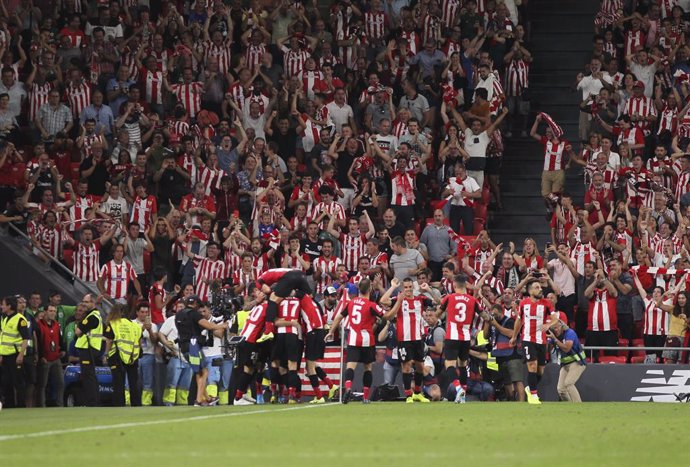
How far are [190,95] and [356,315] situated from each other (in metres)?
9.32

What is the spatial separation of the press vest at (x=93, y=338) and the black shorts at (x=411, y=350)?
482cm

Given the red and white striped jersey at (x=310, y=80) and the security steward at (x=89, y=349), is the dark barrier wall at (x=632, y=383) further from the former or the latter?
the red and white striped jersey at (x=310, y=80)

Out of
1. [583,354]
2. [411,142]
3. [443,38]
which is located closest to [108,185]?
[411,142]

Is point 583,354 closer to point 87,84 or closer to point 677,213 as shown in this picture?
point 677,213

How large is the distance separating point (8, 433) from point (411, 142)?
14.2 meters

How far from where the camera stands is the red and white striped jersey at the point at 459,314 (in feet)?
67.4

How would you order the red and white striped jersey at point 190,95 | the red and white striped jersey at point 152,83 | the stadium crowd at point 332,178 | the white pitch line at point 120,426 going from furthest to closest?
the red and white striped jersey at point 152,83 → the red and white striped jersey at point 190,95 → the stadium crowd at point 332,178 → the white pitch line at point 120,426

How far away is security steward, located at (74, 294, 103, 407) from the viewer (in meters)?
22.4

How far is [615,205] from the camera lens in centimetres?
2600

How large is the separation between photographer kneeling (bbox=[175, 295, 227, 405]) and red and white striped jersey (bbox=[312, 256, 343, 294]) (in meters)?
3.72

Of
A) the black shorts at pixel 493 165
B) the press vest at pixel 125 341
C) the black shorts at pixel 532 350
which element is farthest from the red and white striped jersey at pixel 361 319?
the black shorts at pixel 493 165

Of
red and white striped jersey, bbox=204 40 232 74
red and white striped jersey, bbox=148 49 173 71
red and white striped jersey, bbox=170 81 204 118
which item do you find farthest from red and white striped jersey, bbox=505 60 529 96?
red and white striped jersey, bbox=148 49 173 71

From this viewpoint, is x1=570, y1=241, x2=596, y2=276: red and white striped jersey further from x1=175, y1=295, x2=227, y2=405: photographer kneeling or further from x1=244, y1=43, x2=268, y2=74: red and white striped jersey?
x1=244, y1=43, x2=268, y2=74: red and white striped jersey

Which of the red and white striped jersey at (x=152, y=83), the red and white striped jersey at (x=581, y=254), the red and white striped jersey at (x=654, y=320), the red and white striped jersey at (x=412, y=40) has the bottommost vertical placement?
the red and white striped jersey at (x=654, y=320)
